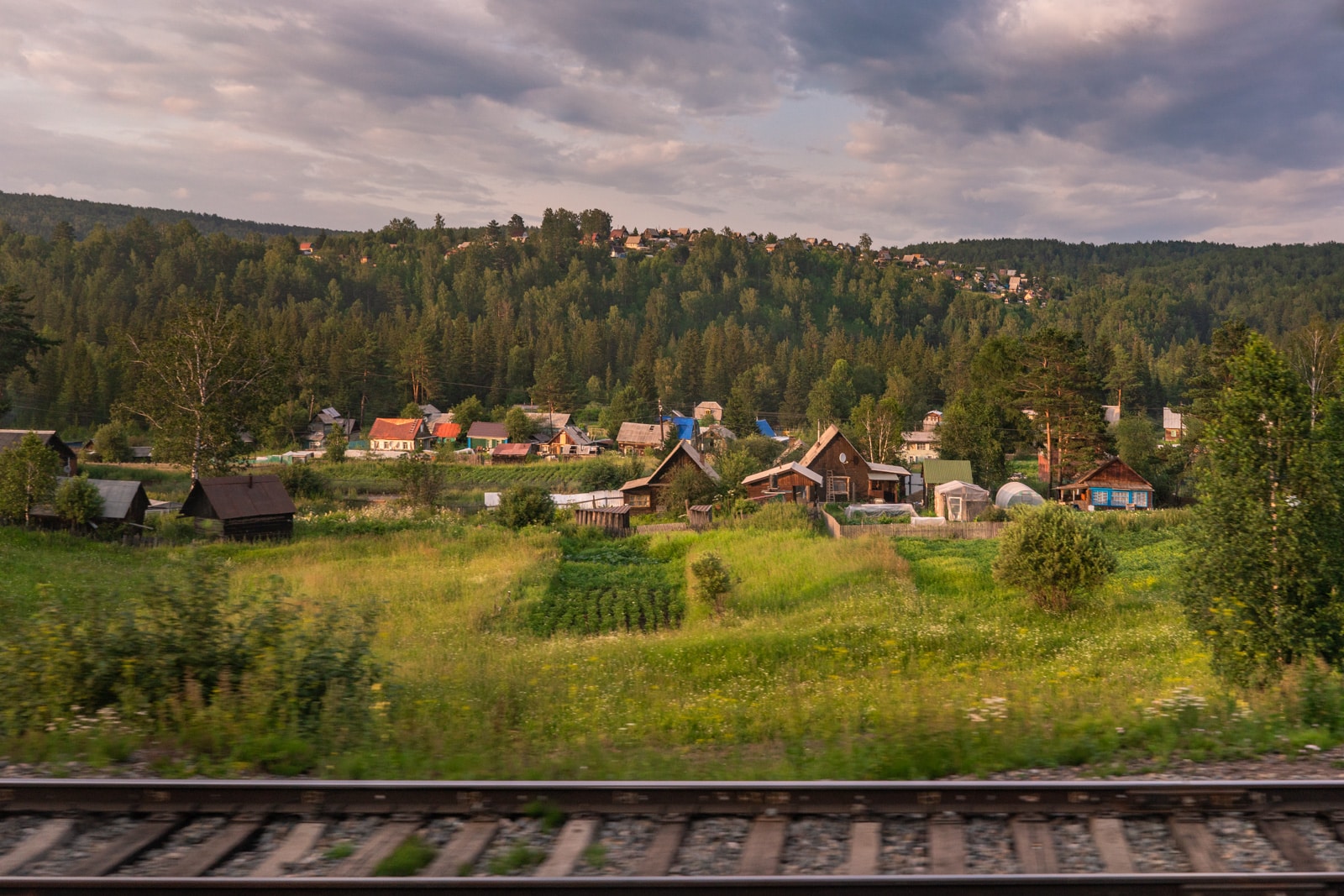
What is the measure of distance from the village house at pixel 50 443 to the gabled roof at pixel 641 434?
44.3 m

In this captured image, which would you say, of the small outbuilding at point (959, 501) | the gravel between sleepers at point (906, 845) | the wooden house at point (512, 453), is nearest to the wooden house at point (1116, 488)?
the small outbuilding at point (959, 501)

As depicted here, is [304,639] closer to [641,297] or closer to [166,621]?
[166,621]

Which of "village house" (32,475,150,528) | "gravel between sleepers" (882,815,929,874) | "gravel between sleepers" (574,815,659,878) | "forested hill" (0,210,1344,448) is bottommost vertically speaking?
"village house" (32,475,150,528)

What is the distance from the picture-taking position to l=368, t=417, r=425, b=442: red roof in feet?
250

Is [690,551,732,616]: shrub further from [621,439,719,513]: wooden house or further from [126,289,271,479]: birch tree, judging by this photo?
[126,289,271,479]: birch tree

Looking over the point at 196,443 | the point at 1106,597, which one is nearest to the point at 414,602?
the point at 1106,597

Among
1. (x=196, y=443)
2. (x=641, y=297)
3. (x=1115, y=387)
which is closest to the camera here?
(x=196, y=443)

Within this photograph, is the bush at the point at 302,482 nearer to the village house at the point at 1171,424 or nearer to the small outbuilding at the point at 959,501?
the small outbuilding at the point at 959,501

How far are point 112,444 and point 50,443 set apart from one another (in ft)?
67.8

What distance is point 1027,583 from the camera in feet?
62.3

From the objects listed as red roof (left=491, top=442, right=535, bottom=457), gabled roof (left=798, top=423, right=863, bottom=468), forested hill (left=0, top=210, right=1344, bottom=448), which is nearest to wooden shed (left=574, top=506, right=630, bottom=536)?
forested hill (left=0, top=210, right=1344, bottom=448)

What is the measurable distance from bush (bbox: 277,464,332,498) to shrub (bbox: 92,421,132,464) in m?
26.1

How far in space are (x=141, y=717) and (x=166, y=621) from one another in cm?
92

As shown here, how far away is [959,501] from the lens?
146 feet
